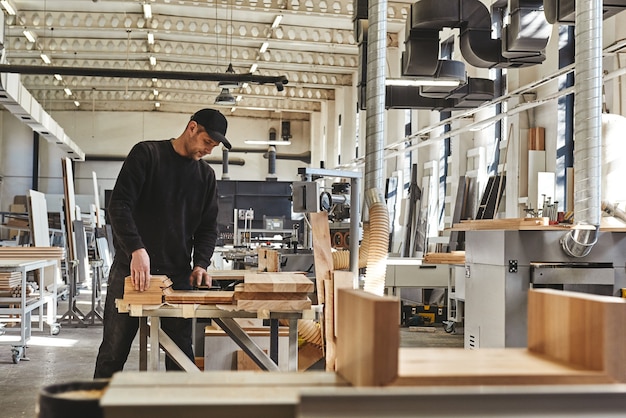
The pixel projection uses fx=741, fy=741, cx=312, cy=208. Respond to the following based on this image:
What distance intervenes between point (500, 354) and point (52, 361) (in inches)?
227

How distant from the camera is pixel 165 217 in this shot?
135 inches

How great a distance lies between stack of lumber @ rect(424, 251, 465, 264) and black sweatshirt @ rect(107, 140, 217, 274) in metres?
4.97

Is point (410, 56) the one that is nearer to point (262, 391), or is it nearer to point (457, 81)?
point (457, 81)

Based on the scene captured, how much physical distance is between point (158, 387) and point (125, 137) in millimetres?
22259

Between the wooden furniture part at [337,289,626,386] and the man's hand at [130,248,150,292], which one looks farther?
the man's hand at [130,248,150,292]

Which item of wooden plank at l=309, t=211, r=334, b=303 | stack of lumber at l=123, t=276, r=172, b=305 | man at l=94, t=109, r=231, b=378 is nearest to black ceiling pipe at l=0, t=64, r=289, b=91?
man at l=94, t=109, r=231, b=378

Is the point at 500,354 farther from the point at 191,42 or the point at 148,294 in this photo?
the point at 191,42

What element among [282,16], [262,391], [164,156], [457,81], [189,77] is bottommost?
[262,391]

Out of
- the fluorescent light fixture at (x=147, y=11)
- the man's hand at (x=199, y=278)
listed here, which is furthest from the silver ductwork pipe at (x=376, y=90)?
the fluorescent light fixture at (x=147, y=11)

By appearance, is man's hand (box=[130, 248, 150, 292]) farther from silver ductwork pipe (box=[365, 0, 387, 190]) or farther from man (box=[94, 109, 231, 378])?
silver ductwork pipe (box=[365, 0, 387, 190])

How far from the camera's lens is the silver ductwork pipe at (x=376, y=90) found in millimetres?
3621

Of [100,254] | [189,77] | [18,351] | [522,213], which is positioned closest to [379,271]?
[18,351]

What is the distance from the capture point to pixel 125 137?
22656mm

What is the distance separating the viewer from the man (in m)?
3.27
